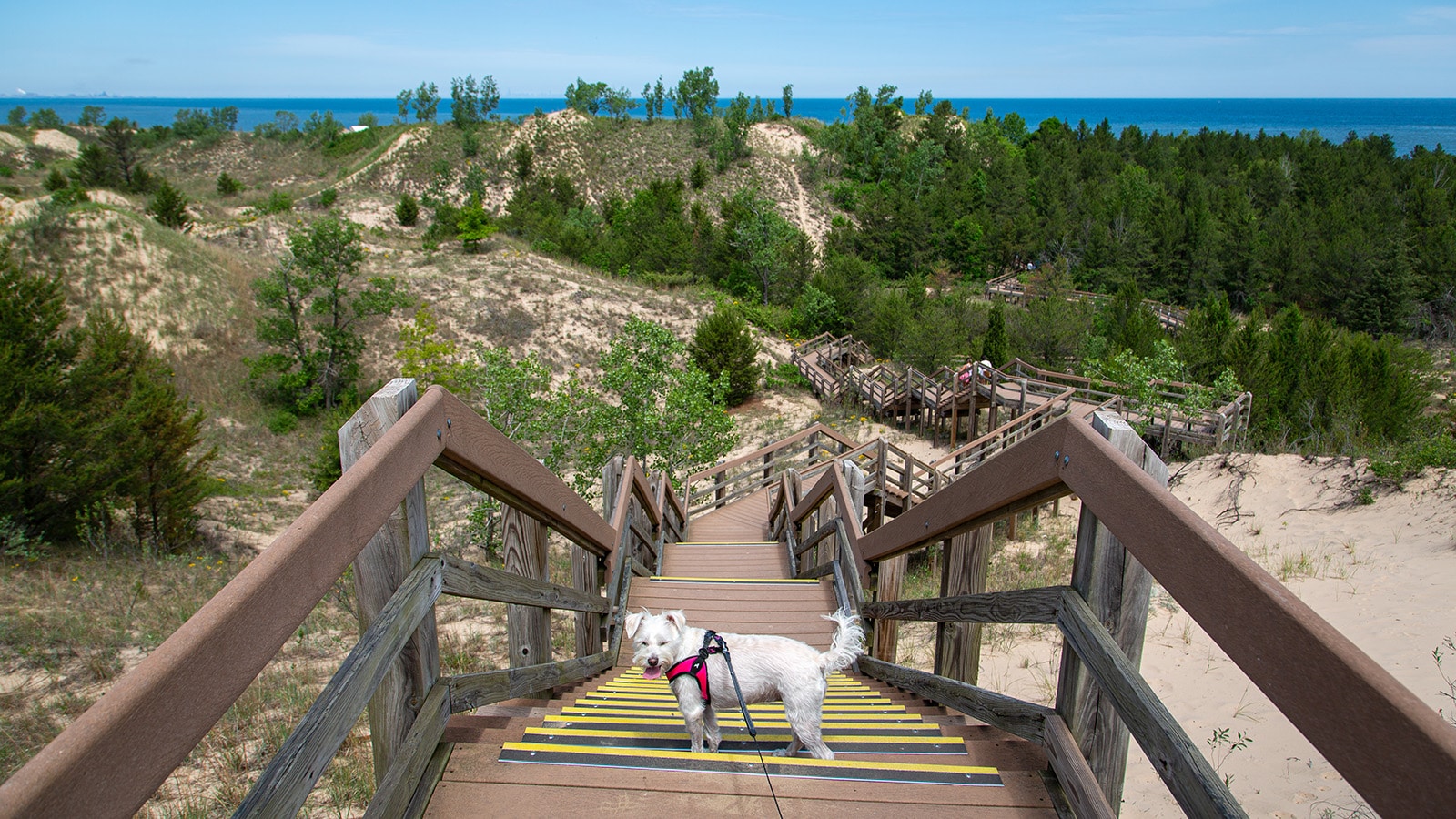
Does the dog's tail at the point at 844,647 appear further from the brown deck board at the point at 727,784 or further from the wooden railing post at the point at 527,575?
the wooden railing post at the point at 527,575

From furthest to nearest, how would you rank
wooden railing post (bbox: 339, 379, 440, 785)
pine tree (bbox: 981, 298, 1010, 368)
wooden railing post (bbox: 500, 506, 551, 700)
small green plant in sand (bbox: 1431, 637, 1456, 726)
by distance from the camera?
pine tree (bbox: 981, 298, 1010, 368), small green plant in sand (bbox: 1431, 637, 1456, 726), wooden railing post (bbox: 500, 506, 551, 700), wooden railing post (bbox: 339, 379, 440, 785)

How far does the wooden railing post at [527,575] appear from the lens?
9.77ft

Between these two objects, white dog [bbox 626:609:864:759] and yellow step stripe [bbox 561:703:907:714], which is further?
yellow step stripe [bbox 561:703:907:714]

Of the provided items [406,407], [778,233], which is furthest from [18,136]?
[406,407]

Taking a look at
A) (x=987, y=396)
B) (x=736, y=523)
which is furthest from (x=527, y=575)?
(x=987, y=396)

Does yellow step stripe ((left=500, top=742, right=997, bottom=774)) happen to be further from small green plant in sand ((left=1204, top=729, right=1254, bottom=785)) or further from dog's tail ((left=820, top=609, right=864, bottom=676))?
small green plant in sand ((left=1204, top=729, right=1254, bottom=785))

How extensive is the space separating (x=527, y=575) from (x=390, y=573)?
1305 mm

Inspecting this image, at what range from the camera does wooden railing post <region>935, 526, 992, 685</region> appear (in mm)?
2855

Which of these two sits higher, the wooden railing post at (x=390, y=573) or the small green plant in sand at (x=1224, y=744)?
the wooden railing post at (x=390, y=573)

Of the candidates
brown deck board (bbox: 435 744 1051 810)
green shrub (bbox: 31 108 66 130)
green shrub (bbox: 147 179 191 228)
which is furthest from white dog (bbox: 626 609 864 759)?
green shrub (bbox: 31 108 66 130)

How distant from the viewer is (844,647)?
9.29 ft

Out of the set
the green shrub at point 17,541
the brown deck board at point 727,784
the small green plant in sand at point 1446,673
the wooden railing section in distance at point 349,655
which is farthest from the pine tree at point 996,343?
the brown deck board at point 727,784

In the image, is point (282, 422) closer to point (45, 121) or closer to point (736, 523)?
point (736, 523)

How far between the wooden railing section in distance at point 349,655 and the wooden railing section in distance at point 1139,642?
4.53 feet
